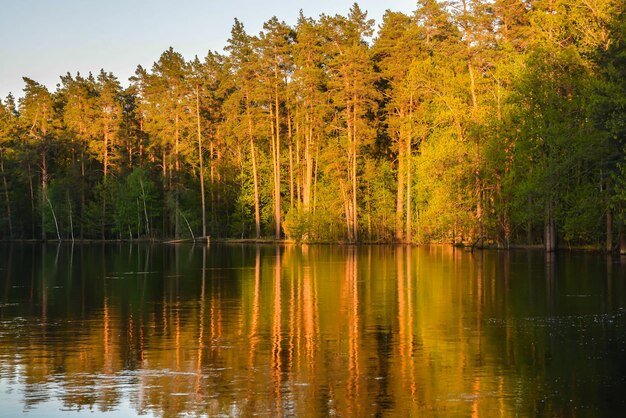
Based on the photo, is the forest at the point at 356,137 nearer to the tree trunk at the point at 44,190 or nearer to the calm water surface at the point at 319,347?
the tree trunk at the point at 44,190

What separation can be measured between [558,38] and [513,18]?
437 inches

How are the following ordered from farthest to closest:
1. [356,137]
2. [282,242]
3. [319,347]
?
[282,242] → [356,137] → [319,347]

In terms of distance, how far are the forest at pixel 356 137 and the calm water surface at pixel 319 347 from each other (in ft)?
64.3

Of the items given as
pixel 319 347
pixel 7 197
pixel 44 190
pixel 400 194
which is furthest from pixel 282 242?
pixel 319 347

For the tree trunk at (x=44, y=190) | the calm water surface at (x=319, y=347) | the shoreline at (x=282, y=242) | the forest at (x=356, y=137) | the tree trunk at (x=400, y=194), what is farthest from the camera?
the tree trunk at (x=44, y=190)

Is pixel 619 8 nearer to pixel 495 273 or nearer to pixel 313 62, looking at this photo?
pixel 495 273

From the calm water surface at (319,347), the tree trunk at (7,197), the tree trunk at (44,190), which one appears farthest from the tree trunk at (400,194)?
the tree trunk at (7,197)

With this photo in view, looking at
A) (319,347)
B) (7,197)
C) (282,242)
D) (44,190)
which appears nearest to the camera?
(319,347)

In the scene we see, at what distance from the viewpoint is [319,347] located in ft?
58.5

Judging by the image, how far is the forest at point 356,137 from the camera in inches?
2098

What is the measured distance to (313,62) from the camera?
8025 centimetres

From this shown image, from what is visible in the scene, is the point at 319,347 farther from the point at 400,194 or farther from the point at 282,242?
the point at 282,242

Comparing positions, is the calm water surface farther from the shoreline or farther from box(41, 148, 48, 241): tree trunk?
box(41, 148, 48, 241): tree trunk

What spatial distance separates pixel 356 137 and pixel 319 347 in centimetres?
5820
